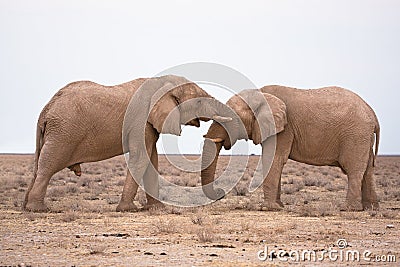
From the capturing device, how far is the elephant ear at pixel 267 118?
1697 centimetres

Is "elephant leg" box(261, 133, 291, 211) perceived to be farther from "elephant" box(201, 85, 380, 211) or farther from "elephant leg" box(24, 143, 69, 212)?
"elephant leg" box(24, 143, 69, 212)

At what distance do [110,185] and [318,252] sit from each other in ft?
63.0

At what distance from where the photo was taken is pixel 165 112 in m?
16.3

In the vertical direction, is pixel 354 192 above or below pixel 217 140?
below

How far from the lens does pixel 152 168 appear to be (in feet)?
56.1

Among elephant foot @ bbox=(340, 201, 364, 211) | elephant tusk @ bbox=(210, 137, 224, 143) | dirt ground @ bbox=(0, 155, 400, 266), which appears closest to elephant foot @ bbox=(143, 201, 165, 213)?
dirt ground @ bbox=(0, 155, 400, 266)

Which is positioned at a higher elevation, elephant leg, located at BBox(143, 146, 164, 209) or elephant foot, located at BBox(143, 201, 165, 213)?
elephant leg, located at BBox(143, 146, 164, 209)

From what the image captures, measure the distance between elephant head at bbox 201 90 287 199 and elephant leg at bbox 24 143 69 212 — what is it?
346 centimetres

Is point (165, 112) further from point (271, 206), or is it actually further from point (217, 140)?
point (271, 206)

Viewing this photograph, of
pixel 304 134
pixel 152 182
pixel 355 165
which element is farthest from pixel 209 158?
pixel 355 165

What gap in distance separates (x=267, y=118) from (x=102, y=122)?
3.80 metres

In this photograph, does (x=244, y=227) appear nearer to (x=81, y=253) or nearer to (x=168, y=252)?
(x=168, y=252)

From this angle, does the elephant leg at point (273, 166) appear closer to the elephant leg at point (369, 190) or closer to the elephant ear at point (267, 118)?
the elephant ear at point (267, 118)

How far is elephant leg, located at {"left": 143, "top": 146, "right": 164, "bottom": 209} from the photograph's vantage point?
Result: 1714 centimetres
